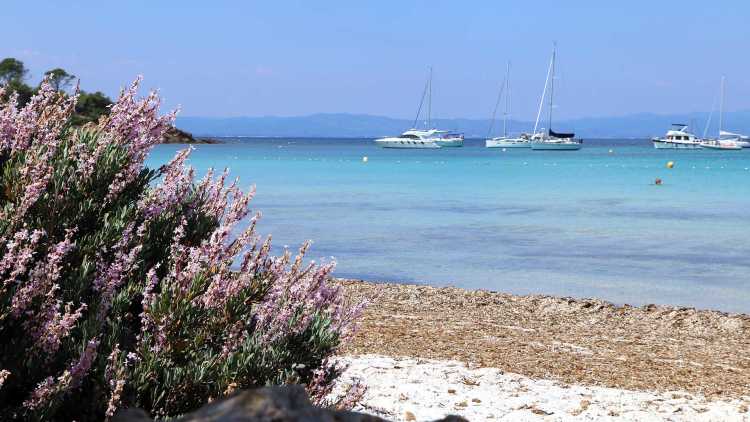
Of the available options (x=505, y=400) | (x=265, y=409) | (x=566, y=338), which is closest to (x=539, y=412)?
(x=505, y=400)

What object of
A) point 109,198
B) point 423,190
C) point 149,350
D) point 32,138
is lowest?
point 423,190

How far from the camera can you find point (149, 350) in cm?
→ 384

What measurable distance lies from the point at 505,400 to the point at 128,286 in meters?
4.66

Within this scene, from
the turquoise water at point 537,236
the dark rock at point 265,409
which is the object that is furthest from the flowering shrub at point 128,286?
the turquoise water at point 537,236

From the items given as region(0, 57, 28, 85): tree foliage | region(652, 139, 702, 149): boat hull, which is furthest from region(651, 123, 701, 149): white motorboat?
region(0, 57, 28, 85): tree foliage

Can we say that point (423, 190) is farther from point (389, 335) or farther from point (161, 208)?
point (161, 208)

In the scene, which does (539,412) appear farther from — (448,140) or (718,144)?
(718,144)

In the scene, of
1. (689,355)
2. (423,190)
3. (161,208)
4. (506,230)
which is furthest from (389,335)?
(423,190)

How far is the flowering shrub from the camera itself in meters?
3.77

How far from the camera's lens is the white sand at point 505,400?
7578 mm

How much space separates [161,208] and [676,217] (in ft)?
107

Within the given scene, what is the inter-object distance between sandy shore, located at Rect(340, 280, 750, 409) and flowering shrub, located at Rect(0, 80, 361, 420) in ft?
14.9

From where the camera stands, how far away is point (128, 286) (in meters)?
4.07

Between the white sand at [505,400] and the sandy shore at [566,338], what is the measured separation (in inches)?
11.9
